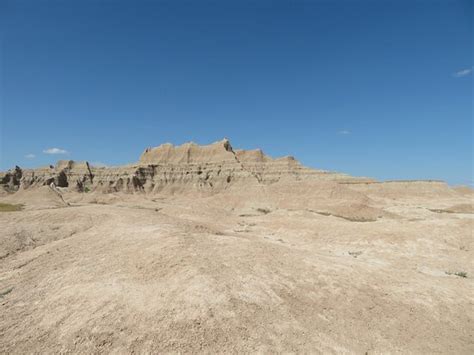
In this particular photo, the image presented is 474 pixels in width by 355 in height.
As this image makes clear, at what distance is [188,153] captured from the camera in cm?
11325

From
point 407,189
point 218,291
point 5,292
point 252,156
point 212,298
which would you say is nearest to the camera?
point 212,298

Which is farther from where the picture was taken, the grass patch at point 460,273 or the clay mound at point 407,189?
the clay mound at point 407,189

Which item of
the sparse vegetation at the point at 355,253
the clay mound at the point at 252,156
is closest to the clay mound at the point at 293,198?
the sparse vegetation at the point at 355,253

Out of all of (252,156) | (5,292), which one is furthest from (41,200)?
(252,156)

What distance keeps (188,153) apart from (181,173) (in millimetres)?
11590

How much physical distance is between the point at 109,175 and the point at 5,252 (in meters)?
99.8

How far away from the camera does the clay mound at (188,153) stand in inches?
4272

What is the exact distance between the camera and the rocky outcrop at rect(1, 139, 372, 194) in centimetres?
9625

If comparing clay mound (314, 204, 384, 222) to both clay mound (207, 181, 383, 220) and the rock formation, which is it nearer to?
clay mound (207, 181, 383, 220)

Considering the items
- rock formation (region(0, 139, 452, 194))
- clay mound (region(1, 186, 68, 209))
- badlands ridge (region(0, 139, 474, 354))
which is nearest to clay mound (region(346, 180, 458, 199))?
rock formation (region(0, 139, 452, 194))

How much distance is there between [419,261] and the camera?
1728 centimetres

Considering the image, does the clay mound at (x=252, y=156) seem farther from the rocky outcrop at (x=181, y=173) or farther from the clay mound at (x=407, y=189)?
the clay mound at (x=407, y=189)

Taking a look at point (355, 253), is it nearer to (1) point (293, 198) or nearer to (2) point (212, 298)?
(2) point (212, 298)

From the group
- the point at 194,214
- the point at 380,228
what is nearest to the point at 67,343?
the point at 380,228
